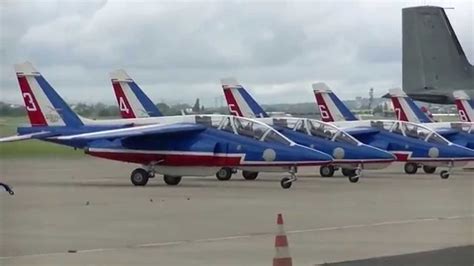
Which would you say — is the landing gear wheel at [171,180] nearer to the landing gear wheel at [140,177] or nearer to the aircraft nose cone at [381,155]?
the landing gear wheel at [140,177]

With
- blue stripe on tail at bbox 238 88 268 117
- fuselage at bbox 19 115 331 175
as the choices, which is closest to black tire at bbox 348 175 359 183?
fuselage at bbox 19 115 331 175

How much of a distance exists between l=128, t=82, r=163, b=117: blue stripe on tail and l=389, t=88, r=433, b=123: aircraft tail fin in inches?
403

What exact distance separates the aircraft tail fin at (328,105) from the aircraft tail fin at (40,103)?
11674mm

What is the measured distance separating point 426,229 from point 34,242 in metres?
5.15

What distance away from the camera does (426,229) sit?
14.2 meters

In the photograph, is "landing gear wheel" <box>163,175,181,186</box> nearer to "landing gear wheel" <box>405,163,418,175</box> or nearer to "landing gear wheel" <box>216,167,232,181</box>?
"landing gear wheel" <box>216,167,232,181</box>

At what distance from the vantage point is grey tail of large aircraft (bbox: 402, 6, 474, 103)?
3997cm

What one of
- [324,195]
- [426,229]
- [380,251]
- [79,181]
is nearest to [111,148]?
[79,181]

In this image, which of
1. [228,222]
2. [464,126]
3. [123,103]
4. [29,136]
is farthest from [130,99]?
[228,222]

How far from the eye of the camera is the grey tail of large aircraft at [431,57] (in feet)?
131

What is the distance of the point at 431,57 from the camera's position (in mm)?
40531

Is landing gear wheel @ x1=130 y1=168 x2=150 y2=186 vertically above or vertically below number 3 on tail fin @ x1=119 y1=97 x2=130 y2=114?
below

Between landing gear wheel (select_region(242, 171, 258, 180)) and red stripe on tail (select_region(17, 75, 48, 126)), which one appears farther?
landing gear wheel (select_region(242, 171, 258, 180))

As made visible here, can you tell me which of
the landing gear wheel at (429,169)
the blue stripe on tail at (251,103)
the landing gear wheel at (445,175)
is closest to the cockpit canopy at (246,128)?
the landing gear wheel at (445,175)
